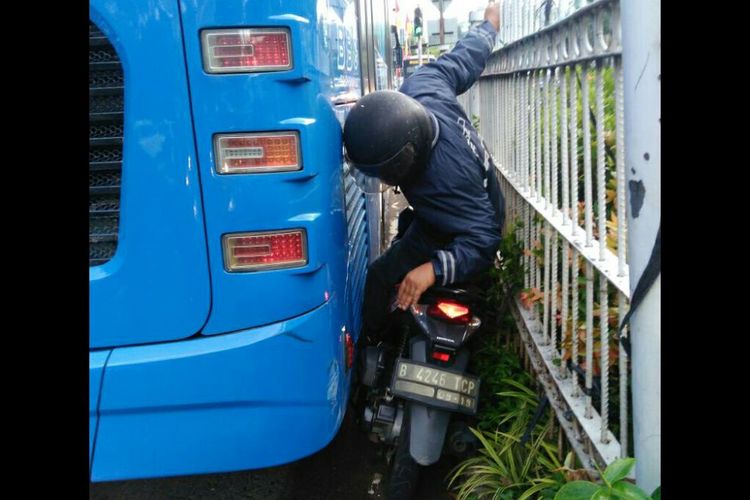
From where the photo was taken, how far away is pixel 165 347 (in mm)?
2027

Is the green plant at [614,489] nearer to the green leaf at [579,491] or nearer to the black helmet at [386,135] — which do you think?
the green leaf at [579,491]

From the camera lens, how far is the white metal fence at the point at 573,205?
1797 millimetres

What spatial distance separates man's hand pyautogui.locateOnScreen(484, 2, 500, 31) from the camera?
11.0ft

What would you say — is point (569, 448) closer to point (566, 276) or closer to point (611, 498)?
point (566, 276)

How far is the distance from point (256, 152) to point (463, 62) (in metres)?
1.51

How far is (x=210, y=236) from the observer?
1947 mm

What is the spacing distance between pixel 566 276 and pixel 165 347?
4.43 ft

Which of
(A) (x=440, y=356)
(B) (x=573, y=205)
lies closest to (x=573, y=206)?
(B) (x=573, y=205)

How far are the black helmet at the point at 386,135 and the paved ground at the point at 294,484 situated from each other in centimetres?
128

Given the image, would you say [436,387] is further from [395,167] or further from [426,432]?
[395,167]

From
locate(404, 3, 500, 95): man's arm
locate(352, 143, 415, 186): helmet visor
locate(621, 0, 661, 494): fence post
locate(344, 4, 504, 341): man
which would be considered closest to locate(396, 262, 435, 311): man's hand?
locate(344, 4, 504, 341): man

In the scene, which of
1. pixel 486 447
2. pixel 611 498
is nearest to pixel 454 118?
pixel 486 447

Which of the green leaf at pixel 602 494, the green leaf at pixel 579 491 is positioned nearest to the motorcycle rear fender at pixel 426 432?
the green leaf at pixel 579 491

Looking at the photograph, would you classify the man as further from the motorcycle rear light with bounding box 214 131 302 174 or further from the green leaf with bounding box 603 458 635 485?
the green leaf with bounding box 603 458 635 485
